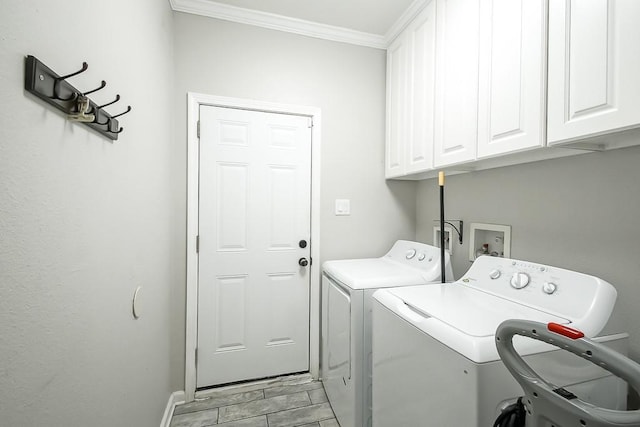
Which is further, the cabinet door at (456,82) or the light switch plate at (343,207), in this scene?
the light switch plate at (343,207)

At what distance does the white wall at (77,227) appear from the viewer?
0.53m

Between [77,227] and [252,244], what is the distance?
126 cm

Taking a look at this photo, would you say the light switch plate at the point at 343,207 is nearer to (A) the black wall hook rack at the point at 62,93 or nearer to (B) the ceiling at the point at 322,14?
(B) the ceiling at the point at 322,14

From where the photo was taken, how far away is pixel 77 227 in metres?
0.75

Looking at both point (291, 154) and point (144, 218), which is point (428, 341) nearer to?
point (144, 218)

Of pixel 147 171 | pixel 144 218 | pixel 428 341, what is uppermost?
pixel 147 171

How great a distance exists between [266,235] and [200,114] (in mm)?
979

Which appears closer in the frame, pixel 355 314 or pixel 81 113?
pixel 81 113

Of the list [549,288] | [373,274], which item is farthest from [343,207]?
[549,288]

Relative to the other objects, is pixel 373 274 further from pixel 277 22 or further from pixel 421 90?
pixel 277 22

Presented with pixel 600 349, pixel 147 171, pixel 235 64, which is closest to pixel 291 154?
pixel 235 64

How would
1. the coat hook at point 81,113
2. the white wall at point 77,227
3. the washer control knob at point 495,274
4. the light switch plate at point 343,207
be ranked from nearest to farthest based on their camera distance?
1. the white wall at point 77,227
2. the coat hook at point 81,113
3. the washer control knob at point 495,274
4. the light switch plate at point 343,207

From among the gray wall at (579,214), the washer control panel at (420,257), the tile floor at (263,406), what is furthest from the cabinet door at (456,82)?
the tile floor at (263,406)

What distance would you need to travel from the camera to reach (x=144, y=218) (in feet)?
4.25
